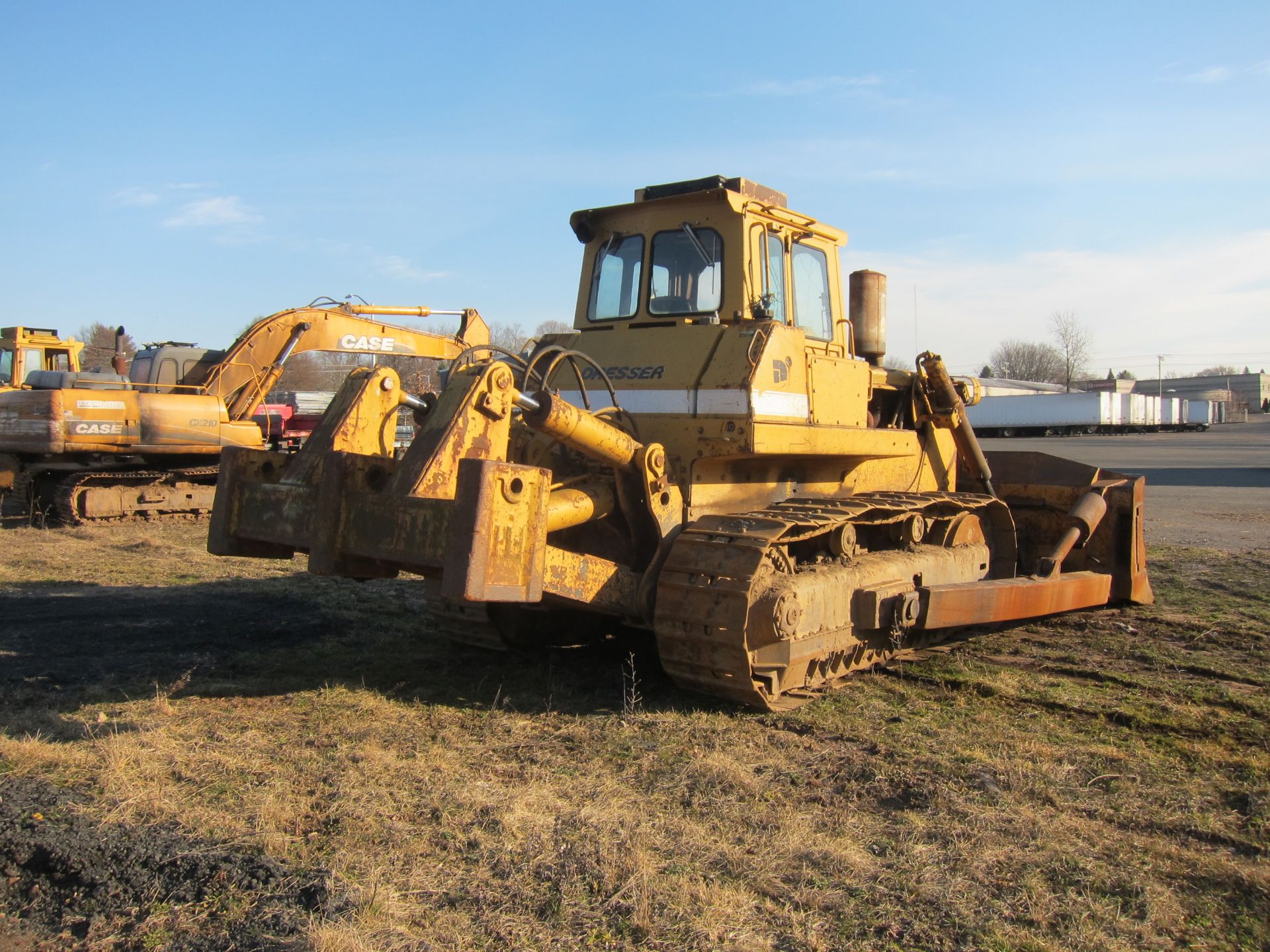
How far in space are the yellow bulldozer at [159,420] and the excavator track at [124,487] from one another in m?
0.02

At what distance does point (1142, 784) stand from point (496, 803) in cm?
288

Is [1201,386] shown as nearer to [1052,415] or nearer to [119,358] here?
[1052,415]

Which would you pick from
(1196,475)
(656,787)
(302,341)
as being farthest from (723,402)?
(1196,475)

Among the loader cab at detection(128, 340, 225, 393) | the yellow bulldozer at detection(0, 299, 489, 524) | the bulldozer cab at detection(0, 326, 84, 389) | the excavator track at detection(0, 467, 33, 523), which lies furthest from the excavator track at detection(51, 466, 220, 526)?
the bulldozer cab at detection(0, 326, 84, 389)

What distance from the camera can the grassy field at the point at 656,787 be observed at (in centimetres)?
338

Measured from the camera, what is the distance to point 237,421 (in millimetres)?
15664

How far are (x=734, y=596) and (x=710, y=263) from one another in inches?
100

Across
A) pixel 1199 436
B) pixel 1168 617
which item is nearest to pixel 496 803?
pixel 1168 617

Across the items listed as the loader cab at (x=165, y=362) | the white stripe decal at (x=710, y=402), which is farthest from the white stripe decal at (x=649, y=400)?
the loader cab at (x=165, y=362)

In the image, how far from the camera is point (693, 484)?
6.23m

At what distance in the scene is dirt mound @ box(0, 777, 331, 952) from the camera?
320 cm

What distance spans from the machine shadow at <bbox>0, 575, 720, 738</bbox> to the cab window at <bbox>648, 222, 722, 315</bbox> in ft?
7.85

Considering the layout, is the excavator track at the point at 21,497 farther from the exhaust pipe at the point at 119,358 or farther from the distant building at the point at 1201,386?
the distant building at the point at 1201,386

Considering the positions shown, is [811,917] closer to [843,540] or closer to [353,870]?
[353,870]
